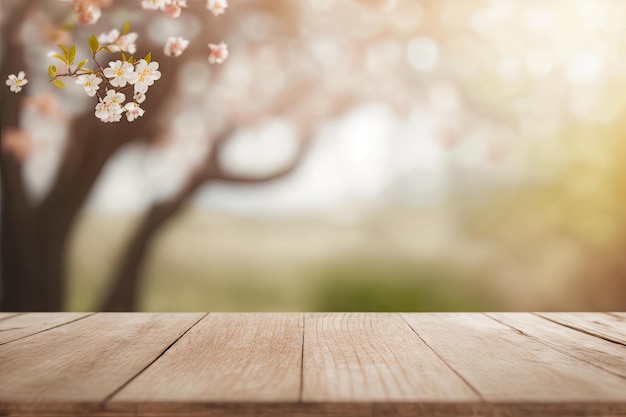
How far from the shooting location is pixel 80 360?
89 cm

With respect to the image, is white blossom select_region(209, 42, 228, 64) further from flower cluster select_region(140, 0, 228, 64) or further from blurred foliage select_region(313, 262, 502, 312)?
blurred foliage select_region(313, 262, 502, 312)

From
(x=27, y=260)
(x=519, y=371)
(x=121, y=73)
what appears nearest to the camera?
(x=519, y=371)

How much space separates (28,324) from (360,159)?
1.08m

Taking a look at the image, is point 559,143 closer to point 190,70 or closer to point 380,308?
point 380,308

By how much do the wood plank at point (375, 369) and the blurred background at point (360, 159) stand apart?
1.97 feet

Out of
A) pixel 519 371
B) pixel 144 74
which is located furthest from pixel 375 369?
pixel 144 74

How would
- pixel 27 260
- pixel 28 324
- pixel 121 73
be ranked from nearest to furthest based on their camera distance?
pixel 121 73 < pixel 28 324 < pixel 27 260

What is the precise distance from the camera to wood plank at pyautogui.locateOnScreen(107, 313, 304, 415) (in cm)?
69

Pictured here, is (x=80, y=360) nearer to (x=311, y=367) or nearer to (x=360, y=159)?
(x=311, y=367)

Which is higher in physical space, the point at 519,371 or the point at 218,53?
the point at 218,53

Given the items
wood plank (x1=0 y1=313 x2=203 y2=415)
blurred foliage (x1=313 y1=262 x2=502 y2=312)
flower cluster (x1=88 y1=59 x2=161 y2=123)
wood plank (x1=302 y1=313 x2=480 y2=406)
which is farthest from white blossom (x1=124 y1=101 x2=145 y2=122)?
blurred foliage (x1=313 y1=262 x2=502 y2=312)

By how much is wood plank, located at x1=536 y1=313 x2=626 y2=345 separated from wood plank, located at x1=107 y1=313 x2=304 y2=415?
650 millimetres

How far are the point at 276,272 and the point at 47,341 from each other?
838 mm

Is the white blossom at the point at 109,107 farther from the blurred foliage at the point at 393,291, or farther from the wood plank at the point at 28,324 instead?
the blurred foliage at the point at 393,291
